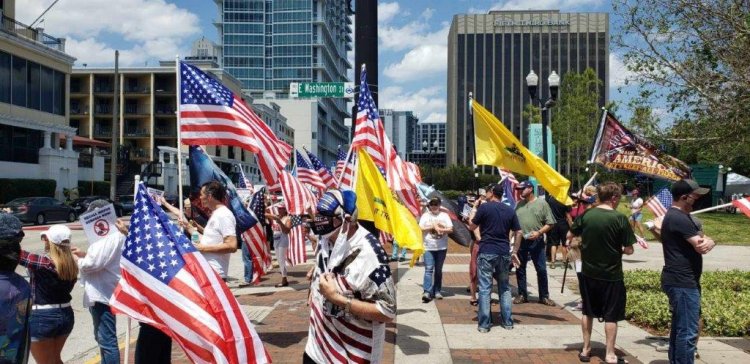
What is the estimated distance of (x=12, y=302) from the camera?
3.24 metres

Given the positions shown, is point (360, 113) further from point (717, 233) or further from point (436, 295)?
point (717, 233)

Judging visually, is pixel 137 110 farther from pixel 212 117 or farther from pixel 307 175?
pixel 212 117

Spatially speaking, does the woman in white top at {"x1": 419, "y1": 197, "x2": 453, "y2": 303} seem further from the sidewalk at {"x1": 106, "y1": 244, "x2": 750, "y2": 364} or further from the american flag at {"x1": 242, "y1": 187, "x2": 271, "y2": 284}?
the american flag at {"x1": 242, "y1": 187, "x2": 271, "y2": 284}

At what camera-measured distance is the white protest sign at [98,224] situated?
5.45 meters

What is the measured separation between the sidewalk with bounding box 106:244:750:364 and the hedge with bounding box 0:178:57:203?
97.3 feet

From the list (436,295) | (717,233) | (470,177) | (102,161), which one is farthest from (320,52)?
(436,295)

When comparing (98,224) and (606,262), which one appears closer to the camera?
(98,224)

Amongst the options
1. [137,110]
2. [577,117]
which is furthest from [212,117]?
[137,110]

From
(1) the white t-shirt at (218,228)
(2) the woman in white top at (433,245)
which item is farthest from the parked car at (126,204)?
(1) the white t-shirt at (218,228)

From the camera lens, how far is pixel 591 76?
4519 centimetres

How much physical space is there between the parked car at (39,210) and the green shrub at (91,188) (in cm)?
1220

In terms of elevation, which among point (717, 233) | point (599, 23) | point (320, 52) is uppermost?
point (599, 23)

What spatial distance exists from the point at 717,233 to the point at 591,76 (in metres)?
23.2

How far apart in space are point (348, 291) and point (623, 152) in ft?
22.7
